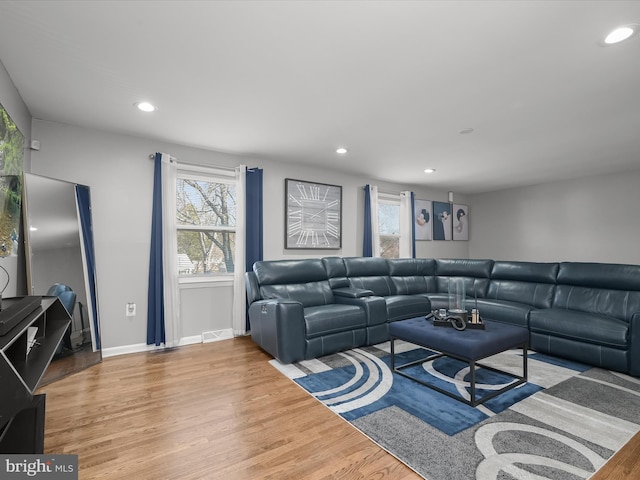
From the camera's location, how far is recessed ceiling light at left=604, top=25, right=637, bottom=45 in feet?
5.83

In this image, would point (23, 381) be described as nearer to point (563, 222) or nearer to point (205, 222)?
point (205, 222)

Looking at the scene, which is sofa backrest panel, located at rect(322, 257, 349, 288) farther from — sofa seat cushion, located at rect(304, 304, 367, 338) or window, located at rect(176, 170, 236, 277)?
window, located at rect(176, 170, 236, 277)

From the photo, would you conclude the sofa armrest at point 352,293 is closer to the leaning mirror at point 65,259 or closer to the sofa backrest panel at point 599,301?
the sofa backrest panel at point 599,301

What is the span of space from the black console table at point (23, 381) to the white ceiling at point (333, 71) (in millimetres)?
1626

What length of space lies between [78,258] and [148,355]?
1.23 m

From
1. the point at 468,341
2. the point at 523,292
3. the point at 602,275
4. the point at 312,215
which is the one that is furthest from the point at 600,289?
the point at 312,215

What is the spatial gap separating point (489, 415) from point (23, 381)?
8.09 feet

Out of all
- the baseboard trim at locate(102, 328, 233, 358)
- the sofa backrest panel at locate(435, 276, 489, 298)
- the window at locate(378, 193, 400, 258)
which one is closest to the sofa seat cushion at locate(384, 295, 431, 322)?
the sofa backrest panel at locate(435, 276, 489, 298)

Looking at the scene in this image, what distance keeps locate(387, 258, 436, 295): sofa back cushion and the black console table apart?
13.1 ft

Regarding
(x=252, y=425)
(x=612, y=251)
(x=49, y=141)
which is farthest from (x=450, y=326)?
(x=612, y=251)

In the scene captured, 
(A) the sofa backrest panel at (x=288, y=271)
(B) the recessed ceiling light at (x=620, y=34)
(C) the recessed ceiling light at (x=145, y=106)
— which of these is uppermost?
(C) the recessed ceiling light at (x=145, y=106)

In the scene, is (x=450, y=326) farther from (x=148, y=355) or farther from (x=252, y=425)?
(x=148, y=355)

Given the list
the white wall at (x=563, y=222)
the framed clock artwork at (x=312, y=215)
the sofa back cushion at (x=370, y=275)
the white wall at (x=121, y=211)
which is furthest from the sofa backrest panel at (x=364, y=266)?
the white wall at (x=563, y=222)

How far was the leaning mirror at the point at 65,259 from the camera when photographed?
2660mm
